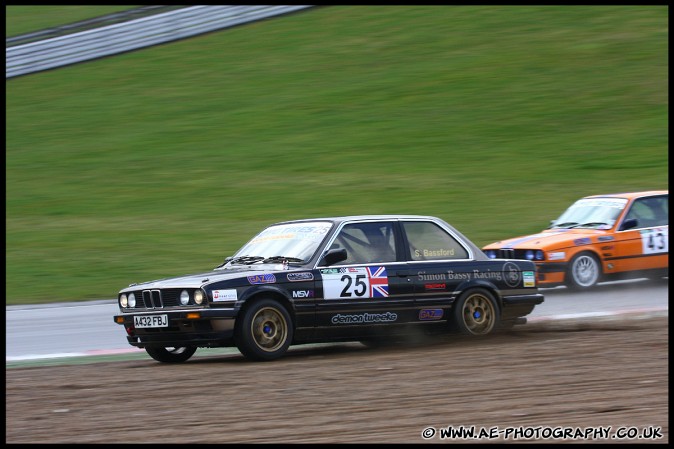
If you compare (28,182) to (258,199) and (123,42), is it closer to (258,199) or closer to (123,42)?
(258,199)

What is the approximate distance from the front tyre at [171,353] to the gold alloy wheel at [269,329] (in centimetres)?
75

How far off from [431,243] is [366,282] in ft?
3.27

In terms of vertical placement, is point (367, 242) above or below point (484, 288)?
above

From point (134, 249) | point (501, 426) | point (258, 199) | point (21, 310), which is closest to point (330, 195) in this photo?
point (258, 199)

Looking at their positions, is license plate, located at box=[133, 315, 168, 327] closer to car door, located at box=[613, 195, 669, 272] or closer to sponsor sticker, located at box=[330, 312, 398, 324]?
sponsor sticker, located at box=[330, 312, 398, 324]

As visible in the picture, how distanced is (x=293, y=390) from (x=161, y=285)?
2.18 m

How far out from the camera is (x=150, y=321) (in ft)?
29.6

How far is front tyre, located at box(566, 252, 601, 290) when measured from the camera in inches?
563

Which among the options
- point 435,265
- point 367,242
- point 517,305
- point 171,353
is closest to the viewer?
point 171,353

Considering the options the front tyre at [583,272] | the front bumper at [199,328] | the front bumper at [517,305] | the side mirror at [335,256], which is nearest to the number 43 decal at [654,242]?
the front tyre at [583,272]

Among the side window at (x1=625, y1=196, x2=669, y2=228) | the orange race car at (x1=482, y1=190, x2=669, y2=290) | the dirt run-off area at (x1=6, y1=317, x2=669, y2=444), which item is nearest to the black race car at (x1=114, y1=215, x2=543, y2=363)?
the dirt run-off area at (x1=6, y1=317, x2=669, y2=444)

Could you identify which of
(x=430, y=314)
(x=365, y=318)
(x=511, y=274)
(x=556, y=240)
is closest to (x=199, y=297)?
(x=365, y=318)

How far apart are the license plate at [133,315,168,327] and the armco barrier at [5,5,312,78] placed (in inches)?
846

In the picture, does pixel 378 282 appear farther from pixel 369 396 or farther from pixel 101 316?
pixel 101 316
